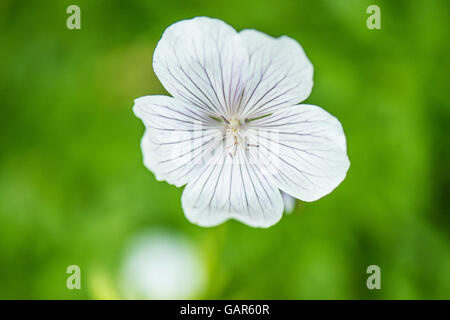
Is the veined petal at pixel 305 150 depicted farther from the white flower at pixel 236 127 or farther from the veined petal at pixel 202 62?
the veined petal at pixel 202 62

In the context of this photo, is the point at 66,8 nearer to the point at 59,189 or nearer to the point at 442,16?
the point at 59,189

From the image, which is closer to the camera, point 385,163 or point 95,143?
point 385,163

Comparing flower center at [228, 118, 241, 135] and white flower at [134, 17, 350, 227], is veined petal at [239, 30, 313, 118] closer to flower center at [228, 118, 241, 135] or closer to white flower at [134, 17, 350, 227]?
white flower at [134, 17, 350, 227]

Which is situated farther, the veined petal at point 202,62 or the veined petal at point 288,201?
the veined petal at point 288,201

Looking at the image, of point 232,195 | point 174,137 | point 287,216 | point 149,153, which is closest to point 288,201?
point 232,195

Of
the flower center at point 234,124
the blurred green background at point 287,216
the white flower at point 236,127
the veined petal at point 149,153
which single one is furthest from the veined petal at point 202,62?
the blurred green background at point 287,216

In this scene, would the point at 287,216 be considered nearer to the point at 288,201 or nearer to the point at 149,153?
the point at 288,201
